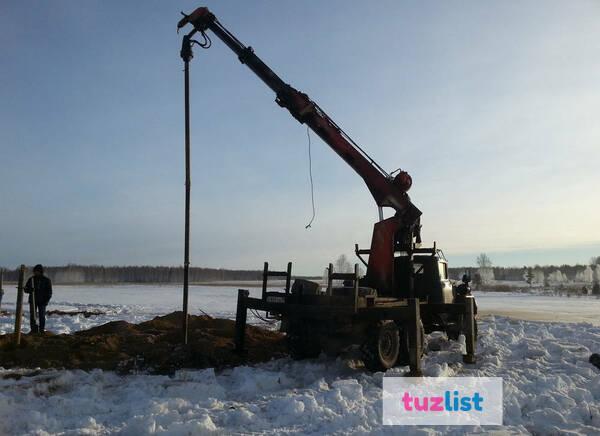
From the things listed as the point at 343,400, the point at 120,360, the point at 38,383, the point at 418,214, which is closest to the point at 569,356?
the point at 418,214

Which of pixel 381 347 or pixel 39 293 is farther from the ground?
pixel 39 293

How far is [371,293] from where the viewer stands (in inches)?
385

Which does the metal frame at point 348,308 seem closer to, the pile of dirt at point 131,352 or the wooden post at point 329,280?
the wooden post at point 329,280

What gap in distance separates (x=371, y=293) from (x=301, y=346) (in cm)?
201

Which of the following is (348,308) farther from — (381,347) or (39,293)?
(39,293)

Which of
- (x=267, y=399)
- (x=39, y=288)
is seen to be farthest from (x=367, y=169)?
(x=39, y=288)

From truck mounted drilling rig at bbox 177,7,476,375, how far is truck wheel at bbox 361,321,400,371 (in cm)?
2

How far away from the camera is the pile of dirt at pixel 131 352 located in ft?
31.0

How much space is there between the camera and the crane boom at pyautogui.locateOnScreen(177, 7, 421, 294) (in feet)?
38.3

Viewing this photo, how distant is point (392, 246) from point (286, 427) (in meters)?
6.05

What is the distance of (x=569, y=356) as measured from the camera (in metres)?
11.3

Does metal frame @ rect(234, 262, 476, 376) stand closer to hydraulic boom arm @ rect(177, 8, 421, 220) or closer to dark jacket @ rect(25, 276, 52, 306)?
hydraulic boom arm @ rect(177, 8, 421, 220)

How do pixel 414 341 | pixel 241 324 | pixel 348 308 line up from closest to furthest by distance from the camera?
1. pixel 348 308
2. pixel 414 341
3. pixel 241 324

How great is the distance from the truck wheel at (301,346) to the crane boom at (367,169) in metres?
2.08
